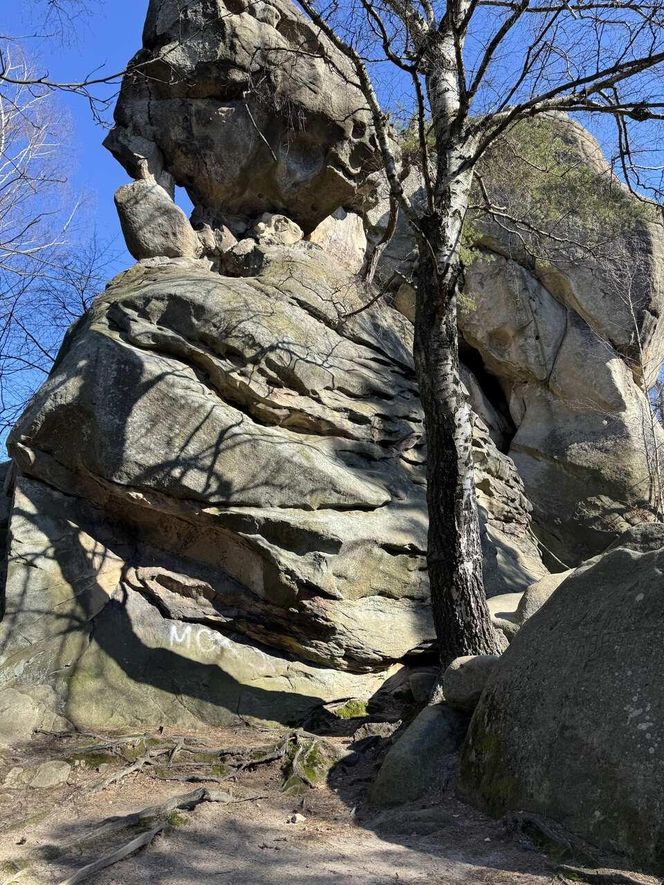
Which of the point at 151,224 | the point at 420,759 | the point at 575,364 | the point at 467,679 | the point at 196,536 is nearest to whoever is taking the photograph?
the point at 420,759

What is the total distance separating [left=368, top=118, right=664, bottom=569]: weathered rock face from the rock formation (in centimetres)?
530

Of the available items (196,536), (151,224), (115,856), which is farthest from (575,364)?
(115,856)

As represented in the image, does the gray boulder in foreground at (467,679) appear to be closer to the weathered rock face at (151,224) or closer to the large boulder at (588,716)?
the large boulder at (588,716)

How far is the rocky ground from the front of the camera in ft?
11.6

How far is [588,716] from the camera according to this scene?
12.7 ft

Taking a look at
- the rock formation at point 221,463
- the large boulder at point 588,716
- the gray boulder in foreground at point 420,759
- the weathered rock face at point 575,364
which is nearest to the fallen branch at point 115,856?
the gray boulder in foreground at point 420,759

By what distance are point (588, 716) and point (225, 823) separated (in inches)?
87.6

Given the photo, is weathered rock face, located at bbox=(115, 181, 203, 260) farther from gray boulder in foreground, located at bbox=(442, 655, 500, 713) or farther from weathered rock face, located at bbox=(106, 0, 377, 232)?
gray boulder in foreground, located at bbox=(442, 655, 500, 713)

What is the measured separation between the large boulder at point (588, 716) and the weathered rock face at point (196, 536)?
2694 millimetres

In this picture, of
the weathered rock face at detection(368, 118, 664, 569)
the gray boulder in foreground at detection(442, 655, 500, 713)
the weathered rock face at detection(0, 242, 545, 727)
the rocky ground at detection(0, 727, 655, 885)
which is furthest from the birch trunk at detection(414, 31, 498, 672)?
the weathered rock face at detection(368, 118, 664, 569)

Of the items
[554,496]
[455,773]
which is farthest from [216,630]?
[554,496]

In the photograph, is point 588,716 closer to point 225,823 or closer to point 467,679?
point 467,679

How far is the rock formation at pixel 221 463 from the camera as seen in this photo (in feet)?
22.7

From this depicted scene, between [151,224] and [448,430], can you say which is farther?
[151,224]
